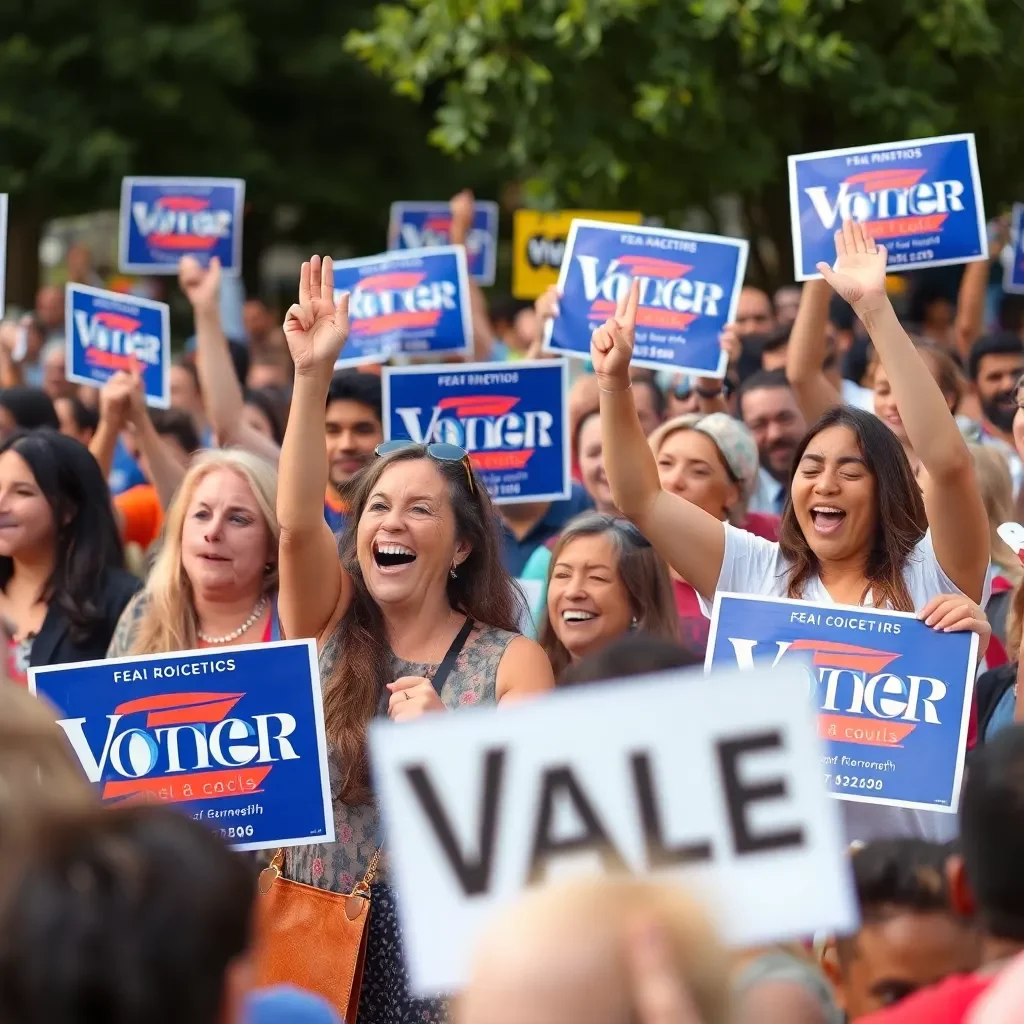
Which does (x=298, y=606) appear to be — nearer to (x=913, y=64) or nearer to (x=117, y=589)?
(x=117, y=589)

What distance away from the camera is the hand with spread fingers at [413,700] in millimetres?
3879

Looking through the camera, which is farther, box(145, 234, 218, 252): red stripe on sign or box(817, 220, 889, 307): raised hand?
box(145, 234, 218, 252): red stripe on sign

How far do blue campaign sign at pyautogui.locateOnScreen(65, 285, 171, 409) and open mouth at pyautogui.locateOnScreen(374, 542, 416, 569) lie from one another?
15.1 ft

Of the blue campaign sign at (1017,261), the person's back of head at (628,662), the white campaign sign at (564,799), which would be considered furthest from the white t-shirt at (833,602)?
the blue campaign sign at (1017,261)

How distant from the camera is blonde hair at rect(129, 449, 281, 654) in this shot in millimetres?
5188

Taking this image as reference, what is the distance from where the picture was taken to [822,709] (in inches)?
174

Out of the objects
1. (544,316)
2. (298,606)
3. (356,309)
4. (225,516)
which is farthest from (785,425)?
(298,606)

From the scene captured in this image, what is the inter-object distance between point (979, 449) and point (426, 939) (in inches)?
162

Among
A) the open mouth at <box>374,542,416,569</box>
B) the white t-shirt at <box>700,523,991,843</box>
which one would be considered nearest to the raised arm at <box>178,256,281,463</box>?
the white t-shirt at <box>700,523,991,843</box>

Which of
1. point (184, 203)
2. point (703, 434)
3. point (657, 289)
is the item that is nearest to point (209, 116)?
point (184, 203)

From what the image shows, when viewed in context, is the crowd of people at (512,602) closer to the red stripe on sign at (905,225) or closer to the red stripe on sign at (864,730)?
the red stripe on sign at (864,730)

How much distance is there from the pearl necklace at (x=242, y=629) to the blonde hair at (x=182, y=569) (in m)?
0.02

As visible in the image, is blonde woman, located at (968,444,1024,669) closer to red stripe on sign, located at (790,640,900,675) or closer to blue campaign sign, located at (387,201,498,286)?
red stripe on sign, located at (790,640,900,675)

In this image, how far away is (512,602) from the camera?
4621mm
